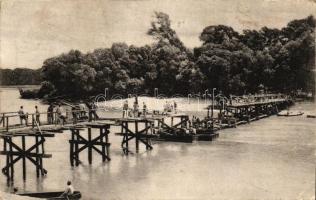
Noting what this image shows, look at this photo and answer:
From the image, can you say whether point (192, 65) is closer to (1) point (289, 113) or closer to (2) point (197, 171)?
(1) point (289, 113)

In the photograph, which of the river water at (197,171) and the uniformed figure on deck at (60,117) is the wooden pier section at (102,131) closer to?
the uniformed figure on deck at (60,117)

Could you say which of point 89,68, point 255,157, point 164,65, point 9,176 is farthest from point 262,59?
point 9,176

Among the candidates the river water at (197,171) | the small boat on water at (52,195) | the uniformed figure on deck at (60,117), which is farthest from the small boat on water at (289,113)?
the small boat on water at (52,195)

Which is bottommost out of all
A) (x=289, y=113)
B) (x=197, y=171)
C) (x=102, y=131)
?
(x=197, y=171)

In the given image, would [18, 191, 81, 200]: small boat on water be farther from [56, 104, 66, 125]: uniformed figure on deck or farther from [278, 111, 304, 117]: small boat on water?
[278, 111, 304, 117]: small boat on water

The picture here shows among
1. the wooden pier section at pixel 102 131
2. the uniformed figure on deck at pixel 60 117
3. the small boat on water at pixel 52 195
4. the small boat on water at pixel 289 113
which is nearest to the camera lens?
the small boat on water at pixel 52 195

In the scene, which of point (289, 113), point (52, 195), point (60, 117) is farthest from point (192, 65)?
point (52, 195)
